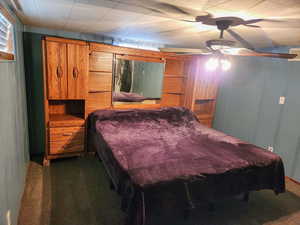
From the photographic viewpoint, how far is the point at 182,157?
6.72 feet

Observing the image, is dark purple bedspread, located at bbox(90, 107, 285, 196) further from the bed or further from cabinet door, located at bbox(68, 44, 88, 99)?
cabinet door, located at bbox(68, 44, 88, 99)

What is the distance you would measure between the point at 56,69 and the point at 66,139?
1.05 m

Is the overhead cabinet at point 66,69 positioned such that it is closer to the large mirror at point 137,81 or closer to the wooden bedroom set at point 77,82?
the wooden bedroom set at point 77,82

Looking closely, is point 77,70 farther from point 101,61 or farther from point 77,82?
point 101,61

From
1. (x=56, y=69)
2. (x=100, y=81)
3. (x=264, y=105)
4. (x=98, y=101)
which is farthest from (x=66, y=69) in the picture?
(x=264, y=105)

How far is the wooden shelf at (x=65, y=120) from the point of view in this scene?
2936 millimetres

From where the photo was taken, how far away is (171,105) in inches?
156

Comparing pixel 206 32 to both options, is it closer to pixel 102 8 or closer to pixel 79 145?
pixel 102 8

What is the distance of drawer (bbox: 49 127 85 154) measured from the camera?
2.96 meters

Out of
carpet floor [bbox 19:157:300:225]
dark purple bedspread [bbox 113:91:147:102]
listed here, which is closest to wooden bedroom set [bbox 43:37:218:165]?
dark purple bedspread [bbox 113:91:147:102]

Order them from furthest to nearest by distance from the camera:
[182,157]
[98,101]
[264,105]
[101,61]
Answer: [264,105]
[98,101]
[101,61]
[182,157]

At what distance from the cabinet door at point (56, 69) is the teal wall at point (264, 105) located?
9.76 feet

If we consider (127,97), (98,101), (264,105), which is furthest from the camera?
(127,97)

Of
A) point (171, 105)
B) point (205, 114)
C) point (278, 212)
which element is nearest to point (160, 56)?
point (171, 105)
